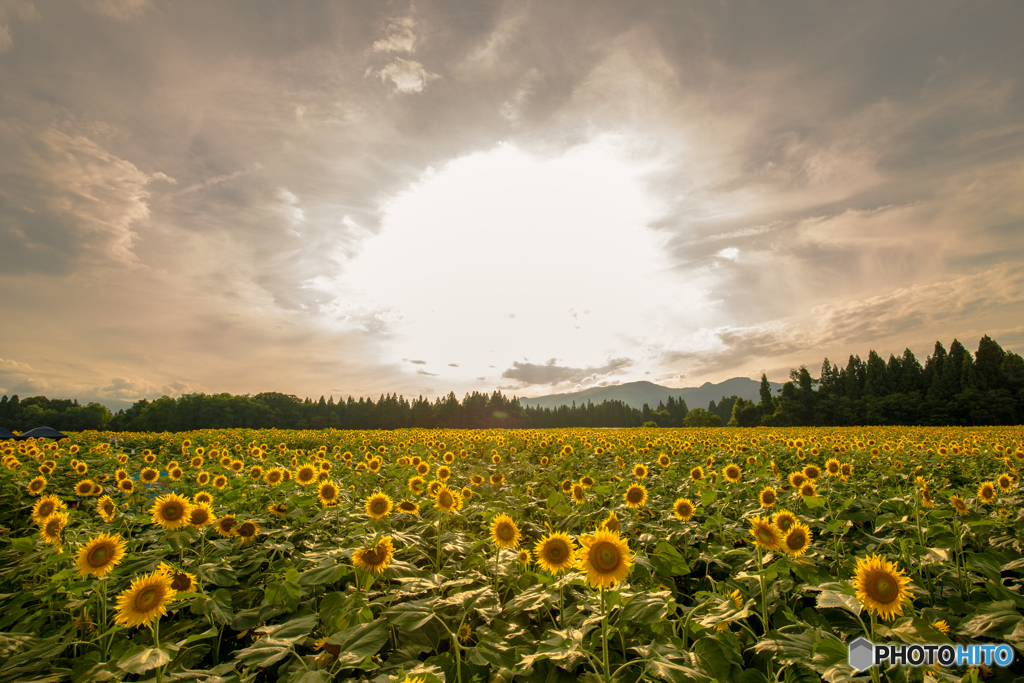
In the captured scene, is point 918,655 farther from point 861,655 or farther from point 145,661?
point 145,661

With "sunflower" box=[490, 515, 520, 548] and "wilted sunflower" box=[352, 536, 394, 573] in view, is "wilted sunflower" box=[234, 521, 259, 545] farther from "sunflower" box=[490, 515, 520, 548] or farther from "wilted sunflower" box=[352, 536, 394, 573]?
"sunflower" box=[490, 515, 520, 548]

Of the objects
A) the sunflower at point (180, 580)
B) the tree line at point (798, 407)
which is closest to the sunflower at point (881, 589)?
the sunflower at point (180, 580)

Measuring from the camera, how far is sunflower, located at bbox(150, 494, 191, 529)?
3827 millimetres

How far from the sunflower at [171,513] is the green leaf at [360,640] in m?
2.62

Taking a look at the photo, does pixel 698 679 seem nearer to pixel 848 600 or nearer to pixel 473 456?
pixel 848 600

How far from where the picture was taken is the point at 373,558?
10.4 ft

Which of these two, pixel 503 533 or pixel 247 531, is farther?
pixel 247 531

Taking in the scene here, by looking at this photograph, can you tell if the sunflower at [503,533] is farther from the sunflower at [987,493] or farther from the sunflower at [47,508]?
the sunflower at [987,493]

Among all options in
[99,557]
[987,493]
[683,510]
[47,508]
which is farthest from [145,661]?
[987,493]

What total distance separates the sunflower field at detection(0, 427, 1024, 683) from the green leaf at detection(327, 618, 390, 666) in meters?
0.01

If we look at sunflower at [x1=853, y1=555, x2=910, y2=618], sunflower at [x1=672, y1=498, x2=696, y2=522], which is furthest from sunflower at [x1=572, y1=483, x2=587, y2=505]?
sunflower at [x1=853, y1=555, x2=910, y2=618]

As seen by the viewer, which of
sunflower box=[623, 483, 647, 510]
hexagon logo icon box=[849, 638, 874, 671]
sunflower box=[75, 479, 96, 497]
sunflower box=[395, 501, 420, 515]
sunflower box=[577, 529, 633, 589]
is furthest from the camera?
sunflower box=[75, 479, 96, 497]

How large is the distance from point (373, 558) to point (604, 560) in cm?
181

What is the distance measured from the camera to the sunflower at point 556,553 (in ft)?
10.3
